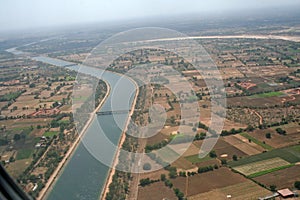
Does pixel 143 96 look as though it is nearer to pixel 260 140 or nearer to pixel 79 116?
pixel 79 116

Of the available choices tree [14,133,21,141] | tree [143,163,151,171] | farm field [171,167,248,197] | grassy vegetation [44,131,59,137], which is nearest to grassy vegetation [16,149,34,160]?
tree [14,133,21,141]

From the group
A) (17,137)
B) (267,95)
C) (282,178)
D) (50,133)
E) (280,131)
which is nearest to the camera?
(282,178)

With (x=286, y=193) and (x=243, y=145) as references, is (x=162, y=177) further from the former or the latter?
(x=243, y=145)

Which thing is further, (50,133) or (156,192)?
(50,133)

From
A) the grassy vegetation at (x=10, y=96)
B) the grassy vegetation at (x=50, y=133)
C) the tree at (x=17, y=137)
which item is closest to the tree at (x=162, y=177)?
the grassy vegetation at (x=50, y=133)

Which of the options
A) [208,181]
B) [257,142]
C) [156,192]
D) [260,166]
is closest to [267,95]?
[257,142]

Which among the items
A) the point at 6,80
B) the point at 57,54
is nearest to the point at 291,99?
the point at 6,80

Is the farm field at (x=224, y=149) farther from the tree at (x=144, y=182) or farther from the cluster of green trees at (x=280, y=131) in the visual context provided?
the tree at (x=144, y=182)

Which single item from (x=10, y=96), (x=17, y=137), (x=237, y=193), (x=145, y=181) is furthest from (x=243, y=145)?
(x=10, y=96)

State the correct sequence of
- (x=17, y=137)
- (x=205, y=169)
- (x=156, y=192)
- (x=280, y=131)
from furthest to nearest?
1. (x=17, y=137)
2. (x=280, y=131)
3. (x=205, y=169)
4. (x=156, y=192)

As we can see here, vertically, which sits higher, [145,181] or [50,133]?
[145,181]
